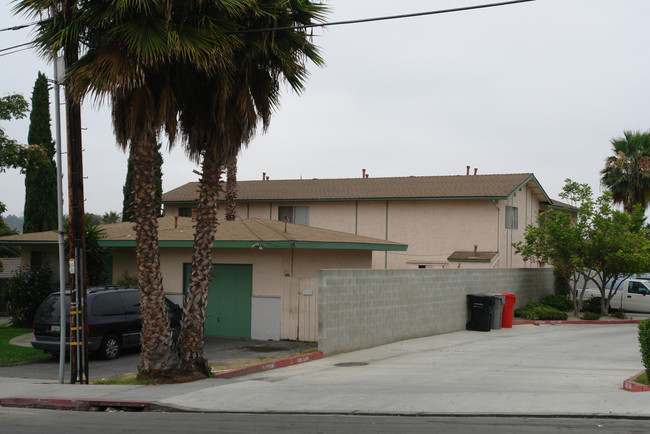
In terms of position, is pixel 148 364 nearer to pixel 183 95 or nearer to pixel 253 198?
pixel 183 95

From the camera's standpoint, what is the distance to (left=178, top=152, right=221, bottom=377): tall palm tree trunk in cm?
1266

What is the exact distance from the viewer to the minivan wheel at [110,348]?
50.6 ft

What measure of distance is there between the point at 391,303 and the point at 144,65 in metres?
9.63

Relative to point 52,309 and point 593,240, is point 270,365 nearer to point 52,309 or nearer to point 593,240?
point 52,309

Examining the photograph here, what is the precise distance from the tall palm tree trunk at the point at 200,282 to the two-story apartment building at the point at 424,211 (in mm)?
16980

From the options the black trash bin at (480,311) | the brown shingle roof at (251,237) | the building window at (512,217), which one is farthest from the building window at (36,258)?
the building window at (512,217)

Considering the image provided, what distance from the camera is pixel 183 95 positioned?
501 inches

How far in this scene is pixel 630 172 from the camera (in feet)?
116

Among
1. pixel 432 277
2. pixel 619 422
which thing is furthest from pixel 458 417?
pixel 432 277

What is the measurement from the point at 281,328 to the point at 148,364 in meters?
5.75

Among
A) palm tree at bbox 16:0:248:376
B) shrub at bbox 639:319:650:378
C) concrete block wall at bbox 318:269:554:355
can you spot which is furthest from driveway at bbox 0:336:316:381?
shrub at bbox 639:319:650:378

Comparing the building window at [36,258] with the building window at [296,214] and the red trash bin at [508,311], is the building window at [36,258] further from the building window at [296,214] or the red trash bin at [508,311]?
the red trash bin at [508,311]

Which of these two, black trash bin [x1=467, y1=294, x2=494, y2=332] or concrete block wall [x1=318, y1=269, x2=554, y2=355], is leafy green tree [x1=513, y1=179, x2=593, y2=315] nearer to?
concrete block wall [x1=318, y1=269, x2=554, y2=355]

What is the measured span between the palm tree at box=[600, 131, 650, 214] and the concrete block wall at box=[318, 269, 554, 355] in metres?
14.9
